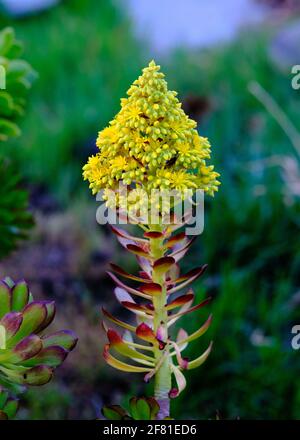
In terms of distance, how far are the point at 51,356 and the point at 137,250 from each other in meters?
0.20

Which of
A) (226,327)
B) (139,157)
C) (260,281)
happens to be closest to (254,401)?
(226,327)

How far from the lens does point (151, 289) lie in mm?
1012

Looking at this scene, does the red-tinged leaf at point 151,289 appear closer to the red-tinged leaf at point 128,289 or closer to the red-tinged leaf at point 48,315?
the red-tinged leaf at point 128,289

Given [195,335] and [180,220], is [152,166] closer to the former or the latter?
[180,220]

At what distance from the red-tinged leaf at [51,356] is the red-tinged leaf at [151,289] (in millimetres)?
149

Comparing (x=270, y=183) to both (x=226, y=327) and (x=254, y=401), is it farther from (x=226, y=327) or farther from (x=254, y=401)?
(x=254, y=401)

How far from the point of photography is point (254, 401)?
1.94 m

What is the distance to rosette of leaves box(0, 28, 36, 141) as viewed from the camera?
142 centimetres

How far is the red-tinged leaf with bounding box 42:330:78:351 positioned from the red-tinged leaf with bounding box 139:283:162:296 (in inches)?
5.2

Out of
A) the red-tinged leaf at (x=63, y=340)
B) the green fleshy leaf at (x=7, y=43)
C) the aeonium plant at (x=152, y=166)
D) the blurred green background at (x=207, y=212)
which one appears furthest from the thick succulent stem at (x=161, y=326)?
the green fleshy leaf at (x=7, y=43)

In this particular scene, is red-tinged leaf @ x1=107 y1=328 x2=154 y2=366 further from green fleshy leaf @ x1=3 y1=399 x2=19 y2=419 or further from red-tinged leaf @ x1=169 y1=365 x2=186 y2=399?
green fleshy leaf @ x1=3 y1=399 x2=19 y2=419

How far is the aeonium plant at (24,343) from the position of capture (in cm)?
102

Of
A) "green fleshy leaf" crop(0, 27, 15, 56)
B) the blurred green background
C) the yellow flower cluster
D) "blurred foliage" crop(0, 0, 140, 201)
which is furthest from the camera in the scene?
"blurred foliage" crop(0, 0, 140, 201)

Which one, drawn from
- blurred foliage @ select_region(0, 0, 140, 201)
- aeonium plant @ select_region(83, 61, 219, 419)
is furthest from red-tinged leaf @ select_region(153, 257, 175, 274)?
blurred foliage @ select_region(0, 0, 140, 201)
